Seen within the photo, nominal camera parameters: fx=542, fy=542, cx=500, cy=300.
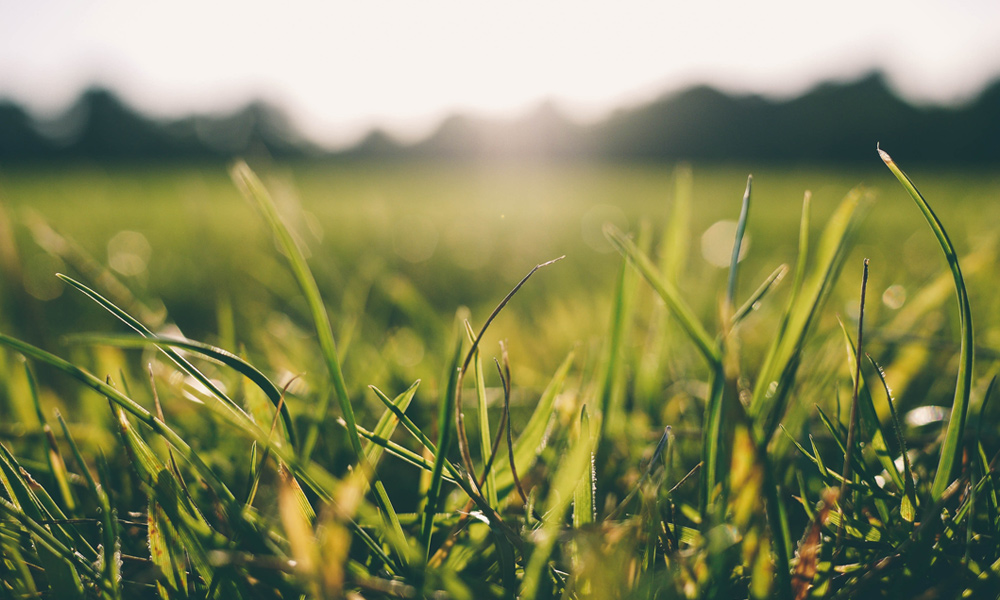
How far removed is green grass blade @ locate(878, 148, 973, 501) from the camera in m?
0.23

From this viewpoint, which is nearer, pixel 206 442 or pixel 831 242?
pixel 831 242

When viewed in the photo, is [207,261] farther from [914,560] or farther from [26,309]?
[914,560]

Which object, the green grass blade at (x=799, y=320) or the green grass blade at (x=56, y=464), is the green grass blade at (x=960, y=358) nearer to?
the green grass blade at (x=799, y=320)

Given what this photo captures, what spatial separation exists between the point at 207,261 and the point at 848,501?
1282 millimetres

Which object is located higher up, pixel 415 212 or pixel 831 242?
pixel 831 242

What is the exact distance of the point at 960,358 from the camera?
0.24 m

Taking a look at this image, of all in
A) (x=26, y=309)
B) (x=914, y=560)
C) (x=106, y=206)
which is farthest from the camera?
(x=106, y=206)

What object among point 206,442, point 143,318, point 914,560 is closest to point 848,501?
point 914,560

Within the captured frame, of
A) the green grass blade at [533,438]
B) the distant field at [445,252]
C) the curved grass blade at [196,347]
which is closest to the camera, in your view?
the curved grass blade at [196,347]

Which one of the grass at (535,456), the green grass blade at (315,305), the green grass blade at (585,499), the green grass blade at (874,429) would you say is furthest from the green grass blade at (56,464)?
the green grass blade at (874,429)

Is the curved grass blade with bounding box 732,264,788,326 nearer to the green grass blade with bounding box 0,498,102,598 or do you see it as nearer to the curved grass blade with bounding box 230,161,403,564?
the curved grass blade with bounding box 230,161,403,564

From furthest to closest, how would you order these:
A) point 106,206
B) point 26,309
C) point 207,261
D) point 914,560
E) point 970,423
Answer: point 106,206, point 207,261, point 26,309, point 970,423, point 914,560

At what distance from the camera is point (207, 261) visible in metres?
1.23

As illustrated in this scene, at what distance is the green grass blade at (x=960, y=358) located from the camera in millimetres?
230
